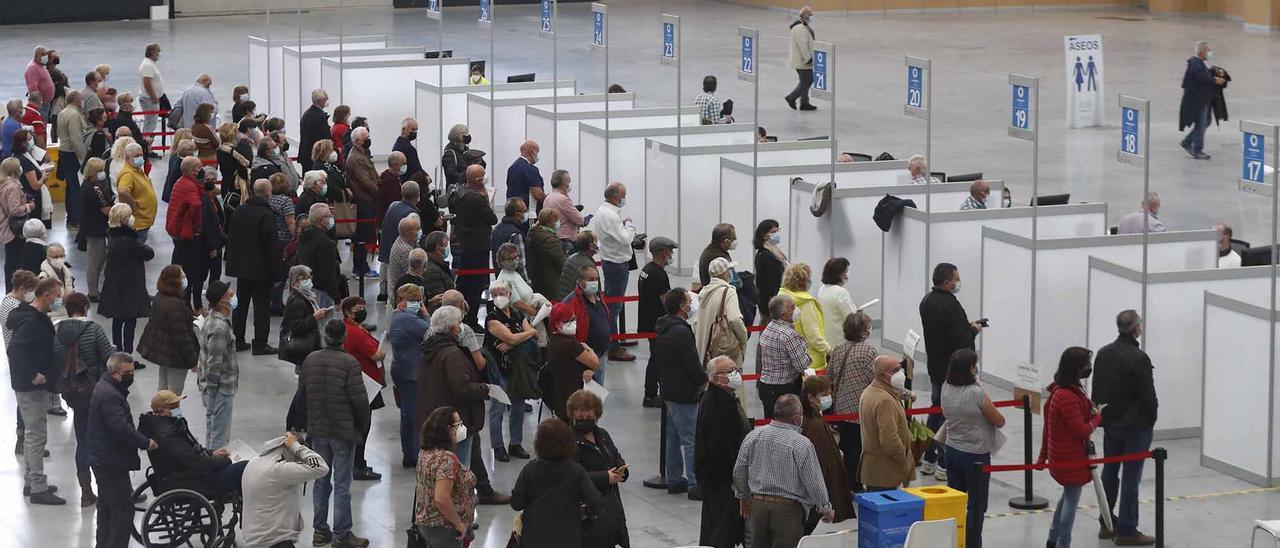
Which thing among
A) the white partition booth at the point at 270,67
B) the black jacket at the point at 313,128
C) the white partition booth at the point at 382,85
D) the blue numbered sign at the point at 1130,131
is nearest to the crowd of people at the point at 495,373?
the blue numbered sign at the point at 1130,131

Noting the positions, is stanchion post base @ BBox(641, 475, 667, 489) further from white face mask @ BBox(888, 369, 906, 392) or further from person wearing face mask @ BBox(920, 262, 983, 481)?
white face mask @ BBox(888, 369, 906, 392)

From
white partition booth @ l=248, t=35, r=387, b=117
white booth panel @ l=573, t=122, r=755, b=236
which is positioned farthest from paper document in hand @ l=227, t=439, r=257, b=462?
white partition booth @ l=248, t=35, r=387, b=117

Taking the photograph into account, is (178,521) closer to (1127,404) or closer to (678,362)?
(678,362)

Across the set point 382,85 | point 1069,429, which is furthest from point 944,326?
point 382,85

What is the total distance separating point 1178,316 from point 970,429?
3.23 metres

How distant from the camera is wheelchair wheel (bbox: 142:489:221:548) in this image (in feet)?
32.1

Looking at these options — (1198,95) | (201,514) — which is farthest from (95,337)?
(1198,95)

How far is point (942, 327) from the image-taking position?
Answer: 11648 mm

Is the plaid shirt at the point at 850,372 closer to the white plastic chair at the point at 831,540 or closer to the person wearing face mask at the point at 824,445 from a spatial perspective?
the person wearing face mask at the point at 824,445

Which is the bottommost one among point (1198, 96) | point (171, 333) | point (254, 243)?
point (171, 333)

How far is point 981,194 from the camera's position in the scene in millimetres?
14820

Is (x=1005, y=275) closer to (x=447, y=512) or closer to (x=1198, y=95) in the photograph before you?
(x=447, y=512)

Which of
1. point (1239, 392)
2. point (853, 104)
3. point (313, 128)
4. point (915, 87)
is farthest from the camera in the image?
point (853, 104)

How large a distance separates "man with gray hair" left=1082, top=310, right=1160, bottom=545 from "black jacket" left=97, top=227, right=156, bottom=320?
281 inches
